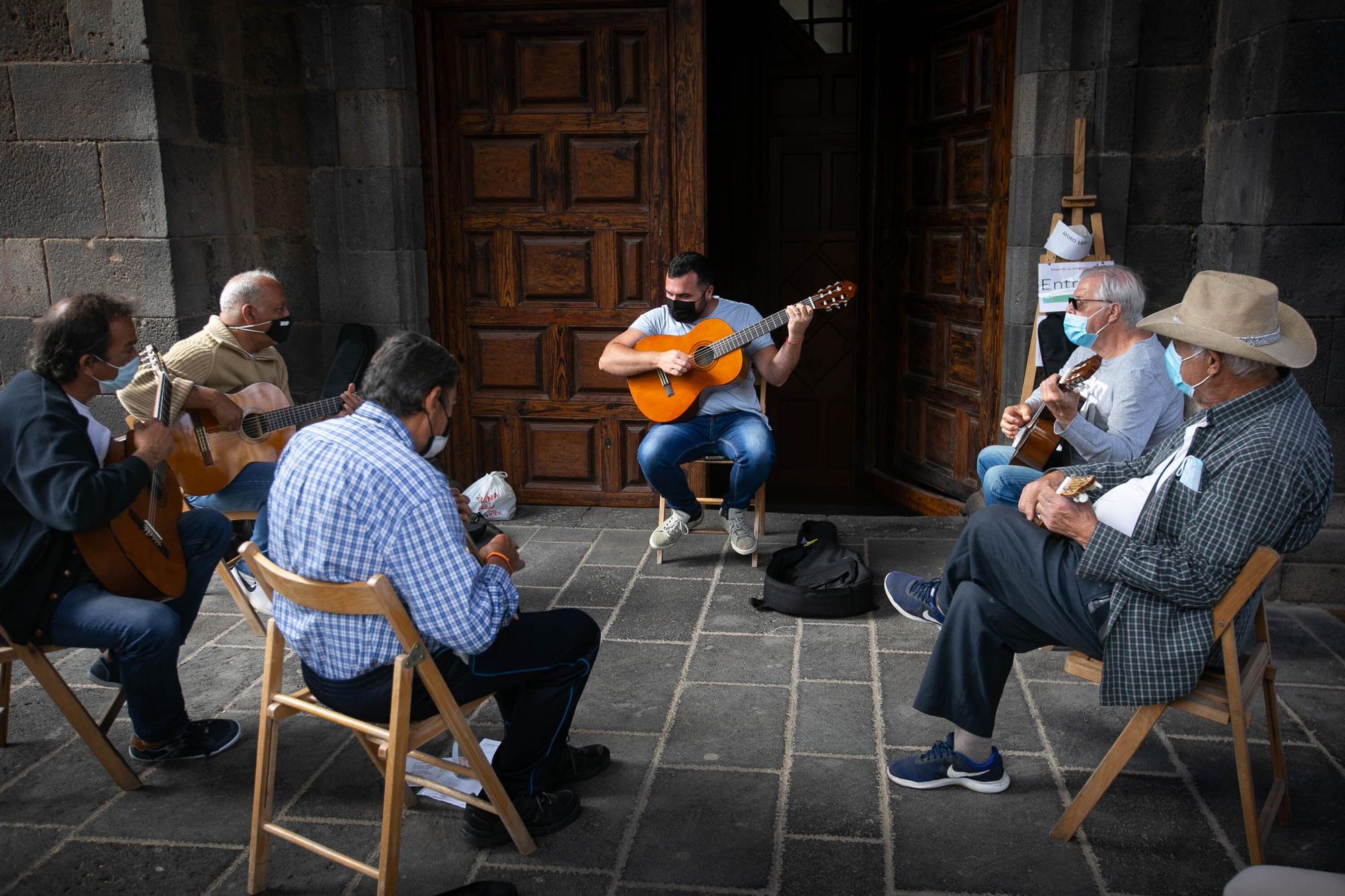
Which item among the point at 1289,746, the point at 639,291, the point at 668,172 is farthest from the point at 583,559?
the point at 1289,746

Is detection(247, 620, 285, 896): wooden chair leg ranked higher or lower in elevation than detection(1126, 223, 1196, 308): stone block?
lower

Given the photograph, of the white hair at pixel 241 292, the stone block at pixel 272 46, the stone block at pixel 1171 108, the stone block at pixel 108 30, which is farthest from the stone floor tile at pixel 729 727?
the stone block at pixel 272 46

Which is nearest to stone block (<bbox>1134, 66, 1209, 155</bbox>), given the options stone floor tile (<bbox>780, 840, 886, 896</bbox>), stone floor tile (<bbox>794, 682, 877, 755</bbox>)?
stone floor tile (<bbox>794, 682, 877, 755</bbox>)

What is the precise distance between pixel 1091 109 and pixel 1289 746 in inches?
109

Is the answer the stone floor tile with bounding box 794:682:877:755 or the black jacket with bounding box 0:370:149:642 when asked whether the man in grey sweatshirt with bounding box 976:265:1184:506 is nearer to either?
the stone floor tile with bounding box 794:682:877:755

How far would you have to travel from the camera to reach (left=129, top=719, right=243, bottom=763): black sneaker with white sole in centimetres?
324

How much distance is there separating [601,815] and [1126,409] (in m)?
2.19

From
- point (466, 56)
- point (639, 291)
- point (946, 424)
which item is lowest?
point (946, 424)

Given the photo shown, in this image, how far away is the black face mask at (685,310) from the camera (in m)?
4.78

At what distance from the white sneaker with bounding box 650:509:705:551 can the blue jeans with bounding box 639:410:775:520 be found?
1.3 inches

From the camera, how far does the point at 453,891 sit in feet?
8.27

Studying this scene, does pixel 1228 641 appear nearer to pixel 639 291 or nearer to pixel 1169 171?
pixel 1169 171

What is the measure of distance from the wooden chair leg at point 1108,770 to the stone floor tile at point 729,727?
2.61 feet

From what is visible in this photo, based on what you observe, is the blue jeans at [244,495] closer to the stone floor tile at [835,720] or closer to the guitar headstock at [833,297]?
the stone floor tile at [835,720]
